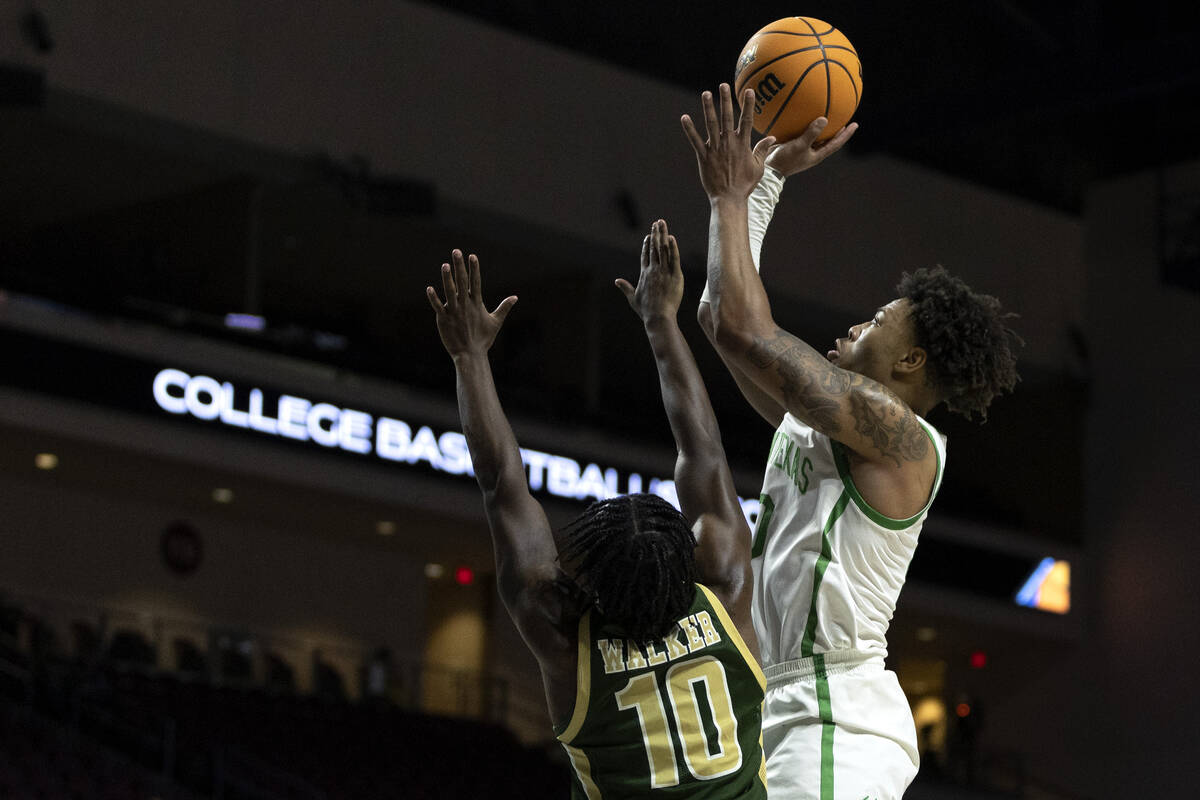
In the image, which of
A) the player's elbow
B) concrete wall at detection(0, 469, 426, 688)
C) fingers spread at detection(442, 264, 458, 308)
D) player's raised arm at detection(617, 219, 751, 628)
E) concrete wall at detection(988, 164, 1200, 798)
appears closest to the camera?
player's raised arm at detection(617, 219, 751, 628)

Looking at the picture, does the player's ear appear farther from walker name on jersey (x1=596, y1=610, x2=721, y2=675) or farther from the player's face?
walker name on jersey (x1=596, y1=610, x2=721, y2=675)

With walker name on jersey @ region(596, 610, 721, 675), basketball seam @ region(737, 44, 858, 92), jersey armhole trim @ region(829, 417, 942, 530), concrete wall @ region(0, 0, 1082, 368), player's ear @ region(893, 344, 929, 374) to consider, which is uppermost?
concrete wall @ region(0, 0, 1082, 368)

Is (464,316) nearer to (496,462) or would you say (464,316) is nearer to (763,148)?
(496,462)

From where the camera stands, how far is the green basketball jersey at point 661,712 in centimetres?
305

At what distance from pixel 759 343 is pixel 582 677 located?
868 mm

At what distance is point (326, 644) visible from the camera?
19.2 m

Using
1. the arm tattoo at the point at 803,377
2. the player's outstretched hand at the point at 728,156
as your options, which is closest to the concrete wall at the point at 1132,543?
the arm tattoo at the point at 803,377

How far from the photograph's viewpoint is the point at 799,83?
4.05 m

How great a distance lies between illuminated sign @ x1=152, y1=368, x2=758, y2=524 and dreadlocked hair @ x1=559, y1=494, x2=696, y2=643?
11.9 m

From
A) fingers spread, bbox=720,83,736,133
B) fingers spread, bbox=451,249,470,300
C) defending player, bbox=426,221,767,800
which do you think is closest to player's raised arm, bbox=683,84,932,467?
fingers spread, bbox=720,83,736,133

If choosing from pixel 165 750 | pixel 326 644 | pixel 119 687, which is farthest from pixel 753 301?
pixel 326 644

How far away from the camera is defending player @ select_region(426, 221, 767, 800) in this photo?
3.05 meters

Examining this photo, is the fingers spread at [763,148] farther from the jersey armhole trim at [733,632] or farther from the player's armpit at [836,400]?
the jersey armhole trim at [733,632]

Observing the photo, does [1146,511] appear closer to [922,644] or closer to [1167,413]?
[1167,413]
